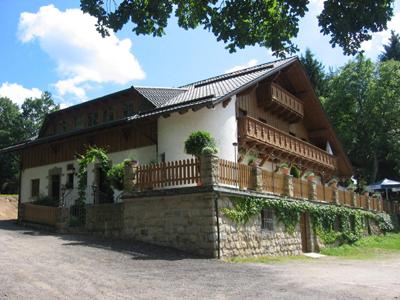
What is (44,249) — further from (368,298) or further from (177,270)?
(368,298)

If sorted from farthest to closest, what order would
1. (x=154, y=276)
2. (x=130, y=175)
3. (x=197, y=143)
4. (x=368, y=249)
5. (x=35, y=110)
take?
1. (x=35, y=110)
2. (x=368, y=249)
3. (x=197, y=143)
4. (x=130, y=175)
5. (x=154, y=276)

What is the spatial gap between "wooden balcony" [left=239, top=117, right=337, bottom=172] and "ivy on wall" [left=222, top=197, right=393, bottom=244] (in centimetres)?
393

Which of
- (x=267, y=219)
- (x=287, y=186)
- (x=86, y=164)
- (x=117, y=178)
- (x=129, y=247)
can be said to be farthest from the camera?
(x=86, y=164)

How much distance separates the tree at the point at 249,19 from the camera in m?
6.37

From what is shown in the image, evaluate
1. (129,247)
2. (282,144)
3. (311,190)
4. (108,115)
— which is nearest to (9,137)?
(108,115)

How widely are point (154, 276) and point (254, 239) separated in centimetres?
615

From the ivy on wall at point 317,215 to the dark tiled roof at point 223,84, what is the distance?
15.5ft

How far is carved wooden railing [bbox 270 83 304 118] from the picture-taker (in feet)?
81.4

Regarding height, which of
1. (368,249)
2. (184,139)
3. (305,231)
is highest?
(184,139)

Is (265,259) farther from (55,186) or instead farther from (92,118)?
(55,186)

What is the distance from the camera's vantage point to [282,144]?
25.1 metres

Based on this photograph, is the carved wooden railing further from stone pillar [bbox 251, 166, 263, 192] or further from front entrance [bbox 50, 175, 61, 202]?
front entrance [bbox 50, 175, 61, 202]

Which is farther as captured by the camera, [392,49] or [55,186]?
[392,49]

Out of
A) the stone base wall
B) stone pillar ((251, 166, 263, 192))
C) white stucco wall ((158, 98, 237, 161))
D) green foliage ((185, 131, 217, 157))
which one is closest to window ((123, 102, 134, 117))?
white stucco wall ((158, 98, 237, 161))
